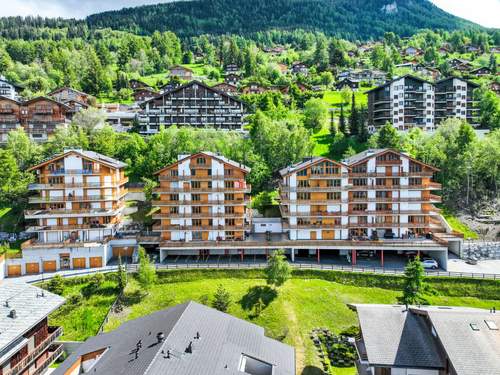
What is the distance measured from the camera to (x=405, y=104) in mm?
99625

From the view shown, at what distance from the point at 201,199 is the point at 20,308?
1221 inches

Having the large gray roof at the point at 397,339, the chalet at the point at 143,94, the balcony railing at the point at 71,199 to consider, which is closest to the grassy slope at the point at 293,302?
the large gray roof at the point at 397,339

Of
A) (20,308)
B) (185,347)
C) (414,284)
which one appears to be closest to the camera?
(185,347)

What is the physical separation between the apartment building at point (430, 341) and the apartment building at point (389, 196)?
30244 millimetres

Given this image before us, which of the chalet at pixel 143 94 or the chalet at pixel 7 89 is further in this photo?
the chalet at pixel 143 94

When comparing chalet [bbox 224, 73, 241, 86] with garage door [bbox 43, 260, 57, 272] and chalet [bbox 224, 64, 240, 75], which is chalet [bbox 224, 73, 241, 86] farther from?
garage door [bbox 43, 260, 57, 272]

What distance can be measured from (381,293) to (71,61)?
140 metres

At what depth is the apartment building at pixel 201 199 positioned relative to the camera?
5866 centimetres

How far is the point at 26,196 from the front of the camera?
2709 inches

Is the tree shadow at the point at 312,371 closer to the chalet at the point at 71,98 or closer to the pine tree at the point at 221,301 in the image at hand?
the pine tree at the point at 221,301

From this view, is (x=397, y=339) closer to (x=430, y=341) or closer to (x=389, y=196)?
(x=430, y=341)

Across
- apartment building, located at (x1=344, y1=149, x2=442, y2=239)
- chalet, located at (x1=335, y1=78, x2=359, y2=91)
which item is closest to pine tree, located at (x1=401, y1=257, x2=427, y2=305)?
apartment building, located at (x1=344, y1=149, x2=442, y2=239)

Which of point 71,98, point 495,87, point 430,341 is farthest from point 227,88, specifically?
point 430,341

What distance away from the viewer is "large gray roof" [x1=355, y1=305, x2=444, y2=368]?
88.5 feet
